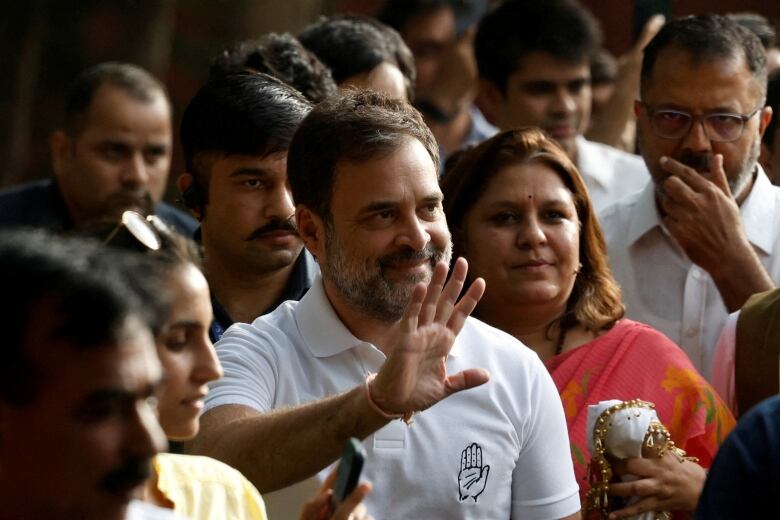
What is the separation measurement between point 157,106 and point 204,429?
2.90 metres

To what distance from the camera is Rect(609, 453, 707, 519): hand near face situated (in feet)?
12.5

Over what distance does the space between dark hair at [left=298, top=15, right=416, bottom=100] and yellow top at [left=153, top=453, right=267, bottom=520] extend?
2.38 meters

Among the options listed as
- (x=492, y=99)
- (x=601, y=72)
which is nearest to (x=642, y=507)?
(x=492, y=99)

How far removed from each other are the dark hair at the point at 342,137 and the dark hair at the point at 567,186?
1.90ft

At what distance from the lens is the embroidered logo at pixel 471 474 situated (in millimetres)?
3504

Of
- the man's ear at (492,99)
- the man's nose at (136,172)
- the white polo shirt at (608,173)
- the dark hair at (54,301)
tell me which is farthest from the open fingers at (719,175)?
the dark hair at (54,301)

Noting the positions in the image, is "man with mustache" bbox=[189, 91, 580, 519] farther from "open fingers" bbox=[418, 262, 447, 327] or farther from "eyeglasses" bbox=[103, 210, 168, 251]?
"eyeglasses" bbox=[103, 210, 168, 251]

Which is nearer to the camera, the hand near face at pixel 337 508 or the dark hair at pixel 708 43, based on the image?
the hand near face at pixel 337 508

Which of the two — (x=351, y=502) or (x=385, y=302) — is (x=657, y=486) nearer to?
(x=385, y=302)

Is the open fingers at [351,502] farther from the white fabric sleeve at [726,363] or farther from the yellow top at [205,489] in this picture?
the white fabric sleeve at [726,363]

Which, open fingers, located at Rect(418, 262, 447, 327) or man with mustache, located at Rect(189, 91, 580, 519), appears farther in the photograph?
man with mustache, located at Rect(189, 91, 580, 519)

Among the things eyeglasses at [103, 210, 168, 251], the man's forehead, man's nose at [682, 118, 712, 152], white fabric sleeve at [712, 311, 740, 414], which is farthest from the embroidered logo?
the man's forehead

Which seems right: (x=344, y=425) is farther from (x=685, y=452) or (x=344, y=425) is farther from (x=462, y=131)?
(x=462, y=131)

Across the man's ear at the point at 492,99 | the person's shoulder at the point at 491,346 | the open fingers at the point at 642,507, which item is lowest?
the man's ear at the point at 492,99
